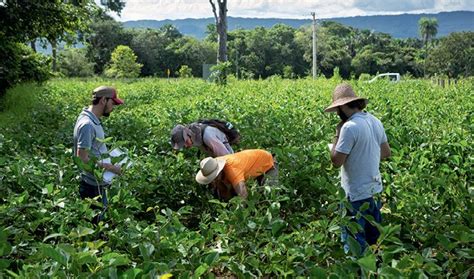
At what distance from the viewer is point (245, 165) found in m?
4.18

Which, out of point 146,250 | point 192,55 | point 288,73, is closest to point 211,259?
point 146,250

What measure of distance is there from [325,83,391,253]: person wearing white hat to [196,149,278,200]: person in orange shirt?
1.73 ft

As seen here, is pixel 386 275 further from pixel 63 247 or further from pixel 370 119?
pixel 370 119

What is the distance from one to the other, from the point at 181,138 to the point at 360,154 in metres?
1.50

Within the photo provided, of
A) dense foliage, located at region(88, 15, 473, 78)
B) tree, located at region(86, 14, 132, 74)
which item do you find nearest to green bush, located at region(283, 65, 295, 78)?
dense foliage, located at region(88, 15, 473, 78)

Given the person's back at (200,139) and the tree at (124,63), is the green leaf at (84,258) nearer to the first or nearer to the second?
the person's back at (200,139)

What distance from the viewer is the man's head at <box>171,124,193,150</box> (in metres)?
4.58

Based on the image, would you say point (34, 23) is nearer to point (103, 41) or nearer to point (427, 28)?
point (103, 41)

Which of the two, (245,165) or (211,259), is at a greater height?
(211,259)

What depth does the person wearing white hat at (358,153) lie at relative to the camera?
12.3ft

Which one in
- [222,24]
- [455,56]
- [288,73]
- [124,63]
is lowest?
[455,56]

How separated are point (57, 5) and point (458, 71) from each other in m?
62.2

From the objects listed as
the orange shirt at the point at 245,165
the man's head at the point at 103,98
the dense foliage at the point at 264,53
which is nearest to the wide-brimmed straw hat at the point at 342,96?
the orange shirt at the point at 245,165

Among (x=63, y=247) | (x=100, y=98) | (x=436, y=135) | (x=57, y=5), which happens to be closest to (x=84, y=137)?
(x=100, y=98)
